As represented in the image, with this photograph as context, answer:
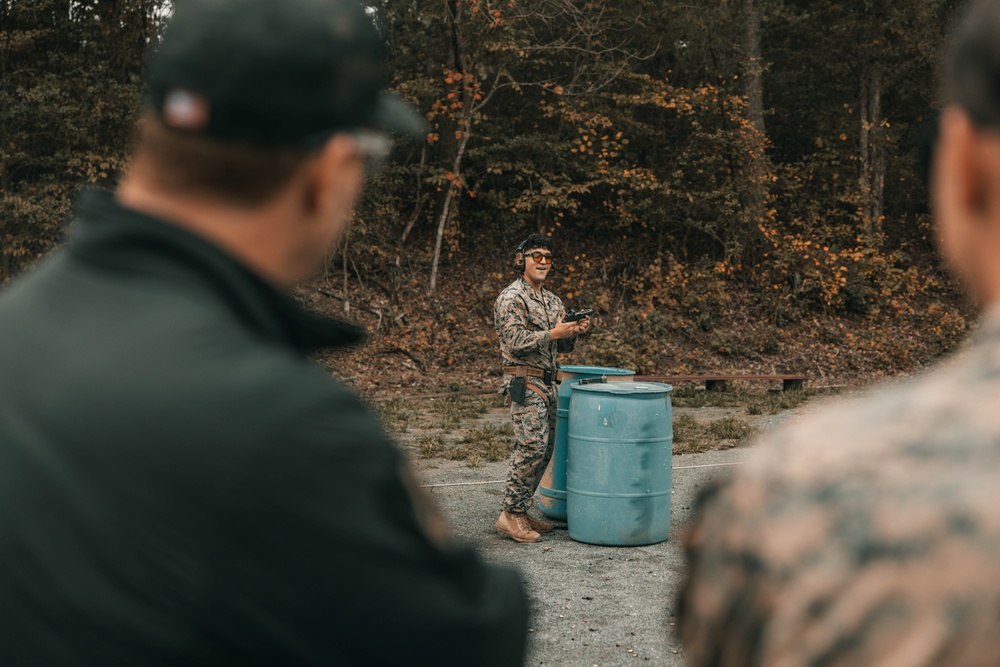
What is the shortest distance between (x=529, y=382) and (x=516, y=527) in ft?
3.32

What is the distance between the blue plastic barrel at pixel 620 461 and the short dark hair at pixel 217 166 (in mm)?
5921

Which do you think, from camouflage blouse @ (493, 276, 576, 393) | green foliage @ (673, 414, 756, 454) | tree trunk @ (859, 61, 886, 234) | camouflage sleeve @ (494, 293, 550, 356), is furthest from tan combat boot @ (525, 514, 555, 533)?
tree trunk @ (859, 61, 886, 234)

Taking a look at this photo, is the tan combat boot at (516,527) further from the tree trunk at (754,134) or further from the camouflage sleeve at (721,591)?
the tree trunk at (754,134)

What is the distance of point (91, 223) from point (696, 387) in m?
15.1

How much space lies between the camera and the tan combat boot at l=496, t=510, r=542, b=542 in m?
7.41

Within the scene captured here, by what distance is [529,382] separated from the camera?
7578mm

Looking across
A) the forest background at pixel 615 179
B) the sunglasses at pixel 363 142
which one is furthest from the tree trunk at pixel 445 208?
the sunglasses at pixel 363 142

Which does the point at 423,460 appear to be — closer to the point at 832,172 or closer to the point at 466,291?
the point at 466,291

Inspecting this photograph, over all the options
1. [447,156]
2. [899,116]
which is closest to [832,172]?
[899,116]

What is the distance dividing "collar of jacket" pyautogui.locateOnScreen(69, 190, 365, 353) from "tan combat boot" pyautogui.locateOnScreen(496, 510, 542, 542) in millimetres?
6280

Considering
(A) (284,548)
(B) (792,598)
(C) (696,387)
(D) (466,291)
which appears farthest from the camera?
(D) (466,291)

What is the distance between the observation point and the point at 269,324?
128cm

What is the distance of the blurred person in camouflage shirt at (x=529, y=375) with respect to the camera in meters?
7.48

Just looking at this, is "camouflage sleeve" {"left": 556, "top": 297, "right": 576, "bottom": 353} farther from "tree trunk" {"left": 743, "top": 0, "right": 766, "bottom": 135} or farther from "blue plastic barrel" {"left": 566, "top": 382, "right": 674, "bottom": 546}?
"tree trunk" {"left": 743, "top": 0, "right": 766, "bottom": 135}
